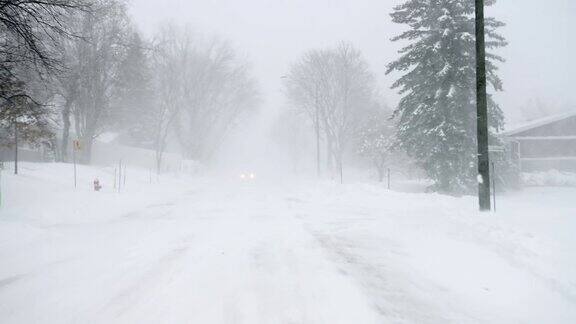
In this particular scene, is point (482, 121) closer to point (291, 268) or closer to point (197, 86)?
point (291, 268)

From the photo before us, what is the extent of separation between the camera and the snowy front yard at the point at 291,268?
4.88m

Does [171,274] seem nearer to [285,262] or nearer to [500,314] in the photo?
[285,262]

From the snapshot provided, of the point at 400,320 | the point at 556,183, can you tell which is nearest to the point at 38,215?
the point at 400,320

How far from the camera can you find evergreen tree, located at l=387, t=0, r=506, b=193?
814 inches

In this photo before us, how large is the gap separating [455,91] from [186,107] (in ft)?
110

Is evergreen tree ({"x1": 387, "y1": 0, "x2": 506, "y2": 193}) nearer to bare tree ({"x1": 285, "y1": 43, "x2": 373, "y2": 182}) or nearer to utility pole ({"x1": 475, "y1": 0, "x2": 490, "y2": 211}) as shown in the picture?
utility pole ({"x1": 475, "y1": 0, "x2": 490, "y2": 211})

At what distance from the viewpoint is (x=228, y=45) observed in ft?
161

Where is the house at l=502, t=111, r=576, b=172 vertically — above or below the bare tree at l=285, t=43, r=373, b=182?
below

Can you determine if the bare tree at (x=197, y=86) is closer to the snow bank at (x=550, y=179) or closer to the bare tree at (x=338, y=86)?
the bare tree at (x=338, y=86)

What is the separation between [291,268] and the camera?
6.69 m

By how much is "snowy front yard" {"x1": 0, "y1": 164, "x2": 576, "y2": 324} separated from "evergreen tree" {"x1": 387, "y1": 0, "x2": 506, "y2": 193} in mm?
8802

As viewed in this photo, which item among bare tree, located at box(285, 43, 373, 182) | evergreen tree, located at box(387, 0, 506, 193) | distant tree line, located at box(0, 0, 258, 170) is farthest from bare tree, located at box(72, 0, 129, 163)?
bare tree, located at box(285, 43, 373, 182)

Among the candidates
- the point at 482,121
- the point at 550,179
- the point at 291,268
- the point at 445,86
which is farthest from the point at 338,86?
the point at 291,268

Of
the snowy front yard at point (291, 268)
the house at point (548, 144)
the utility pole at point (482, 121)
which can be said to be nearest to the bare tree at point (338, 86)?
the house at point (548, 144)
